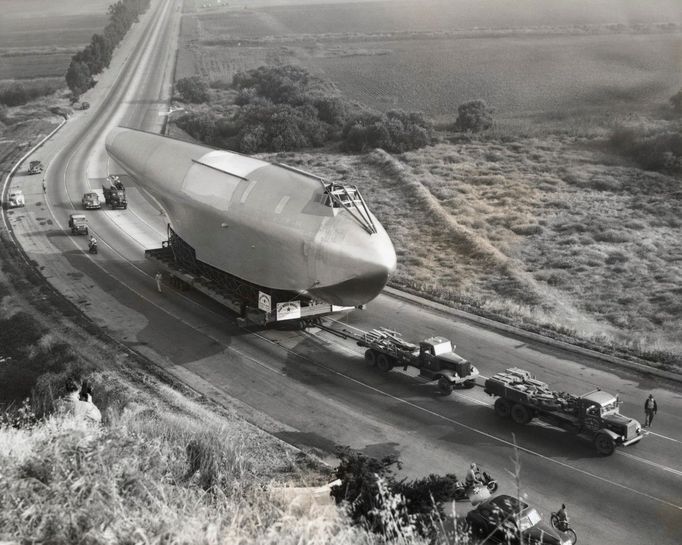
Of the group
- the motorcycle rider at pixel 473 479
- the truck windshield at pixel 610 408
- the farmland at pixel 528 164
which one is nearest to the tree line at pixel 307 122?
the farmland at pixel 528 164

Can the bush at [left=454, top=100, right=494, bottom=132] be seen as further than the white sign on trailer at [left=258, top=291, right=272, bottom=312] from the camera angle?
Yes

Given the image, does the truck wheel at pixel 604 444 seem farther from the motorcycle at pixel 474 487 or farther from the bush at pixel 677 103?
the bush at pixel 677 103

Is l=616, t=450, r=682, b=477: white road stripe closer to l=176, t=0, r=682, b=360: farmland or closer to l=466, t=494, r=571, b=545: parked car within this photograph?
l=466, t=494, r=571, b=545: parked car

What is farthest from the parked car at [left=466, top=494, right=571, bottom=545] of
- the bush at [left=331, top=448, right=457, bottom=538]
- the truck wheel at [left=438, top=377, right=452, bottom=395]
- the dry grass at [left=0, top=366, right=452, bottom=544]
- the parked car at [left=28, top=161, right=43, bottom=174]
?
the parked car at [left=28, top=161, right=43, bottom=174]

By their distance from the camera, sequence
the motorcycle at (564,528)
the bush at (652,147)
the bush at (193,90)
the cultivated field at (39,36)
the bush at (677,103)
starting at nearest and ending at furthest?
the motorcycle at (564,528)
the bush at (652,147)
the bush at (677,103)
the bush at (193,90)
the cultivated field at (39,36)

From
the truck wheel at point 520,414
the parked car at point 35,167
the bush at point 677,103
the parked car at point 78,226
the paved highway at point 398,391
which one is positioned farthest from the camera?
the parked car at point 35,167

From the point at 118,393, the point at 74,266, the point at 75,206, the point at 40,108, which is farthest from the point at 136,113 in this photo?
the point at 118,393
